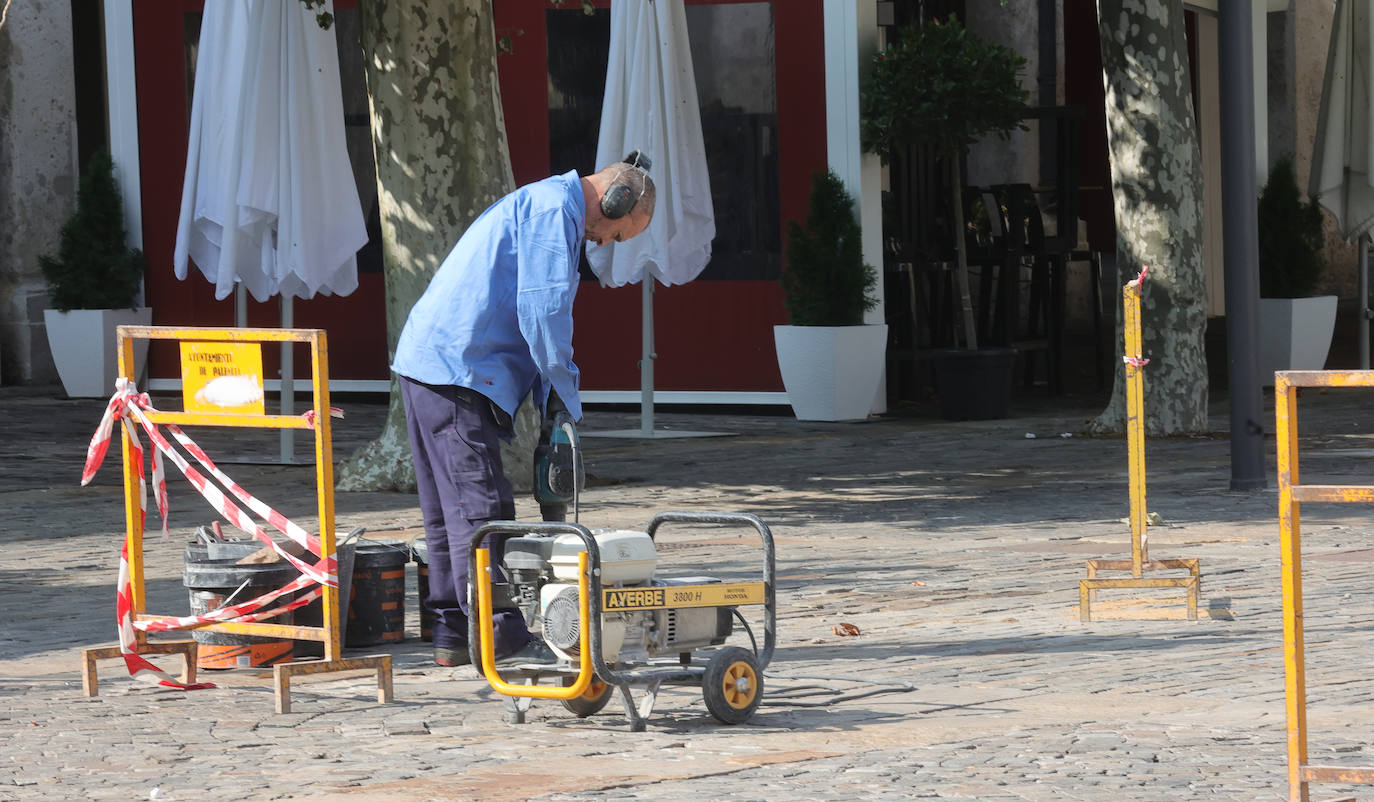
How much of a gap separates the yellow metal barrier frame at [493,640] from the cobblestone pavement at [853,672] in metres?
0.14

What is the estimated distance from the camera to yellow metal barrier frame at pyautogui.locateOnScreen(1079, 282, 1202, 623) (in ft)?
25.6

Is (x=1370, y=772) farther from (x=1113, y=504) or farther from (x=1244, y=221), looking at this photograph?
(x=1244, y=221)

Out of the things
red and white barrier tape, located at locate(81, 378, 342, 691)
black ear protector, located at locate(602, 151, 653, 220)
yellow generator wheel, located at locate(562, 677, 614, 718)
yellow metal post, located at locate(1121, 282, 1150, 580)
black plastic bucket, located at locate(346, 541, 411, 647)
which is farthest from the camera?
yellow metal post, located at locate(1121, 282, 1150, 580)

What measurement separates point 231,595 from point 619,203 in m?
1.91

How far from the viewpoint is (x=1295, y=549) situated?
15.7 feet

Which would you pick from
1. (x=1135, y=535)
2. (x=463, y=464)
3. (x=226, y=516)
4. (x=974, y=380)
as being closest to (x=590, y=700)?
(x=463, y=464)

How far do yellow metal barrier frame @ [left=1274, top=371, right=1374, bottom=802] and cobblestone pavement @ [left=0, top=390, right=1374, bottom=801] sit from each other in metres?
0.30

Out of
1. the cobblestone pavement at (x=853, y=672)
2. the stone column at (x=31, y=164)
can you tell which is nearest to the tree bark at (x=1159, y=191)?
the cobblestone pavement at (x=853, y=672)

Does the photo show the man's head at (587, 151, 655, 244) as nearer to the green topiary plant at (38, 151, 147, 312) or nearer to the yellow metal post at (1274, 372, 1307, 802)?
the yellow metal post at (1274, 372, 1307, 802)

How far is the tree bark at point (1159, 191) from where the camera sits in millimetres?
13867

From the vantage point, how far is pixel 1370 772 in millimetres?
4555

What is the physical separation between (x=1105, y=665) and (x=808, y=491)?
16.6 ft

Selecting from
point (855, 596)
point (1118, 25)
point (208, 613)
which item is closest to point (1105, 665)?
point (855, 596)

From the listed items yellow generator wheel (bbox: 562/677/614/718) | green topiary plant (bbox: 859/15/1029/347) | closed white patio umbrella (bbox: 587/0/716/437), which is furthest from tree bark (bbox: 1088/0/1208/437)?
yellow generator wheel (bbox: 562/677/614/718)
